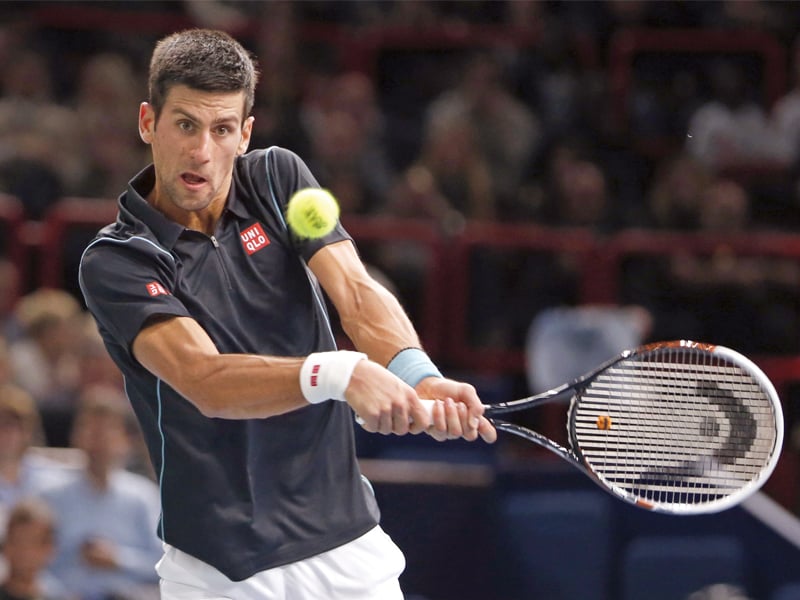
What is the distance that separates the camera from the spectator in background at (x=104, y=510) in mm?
7012

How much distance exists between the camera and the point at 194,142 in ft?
12.0

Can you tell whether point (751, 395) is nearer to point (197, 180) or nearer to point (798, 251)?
point (197, 180)

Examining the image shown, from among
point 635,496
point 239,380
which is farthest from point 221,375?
point 635,496

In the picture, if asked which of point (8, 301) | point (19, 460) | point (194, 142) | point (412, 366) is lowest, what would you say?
point (19, 460)

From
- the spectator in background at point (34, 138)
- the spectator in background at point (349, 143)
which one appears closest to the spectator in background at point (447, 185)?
the spectator in background at point (349, 143)

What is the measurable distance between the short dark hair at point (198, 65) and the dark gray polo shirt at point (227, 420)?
32 cm

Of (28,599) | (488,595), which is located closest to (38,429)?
(28,599)

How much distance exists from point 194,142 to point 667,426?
1678 millimetres

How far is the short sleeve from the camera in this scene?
362 centimetres

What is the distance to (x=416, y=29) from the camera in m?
12.3

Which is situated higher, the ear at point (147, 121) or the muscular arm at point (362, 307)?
the ear at point (147, 121)

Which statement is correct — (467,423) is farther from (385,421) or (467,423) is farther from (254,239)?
(254,239)

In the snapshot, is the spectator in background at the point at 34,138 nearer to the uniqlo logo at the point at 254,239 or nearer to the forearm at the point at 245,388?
the uniqlo logo at the point at 254,239

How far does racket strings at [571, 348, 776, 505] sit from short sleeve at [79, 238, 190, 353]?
4.32ft
